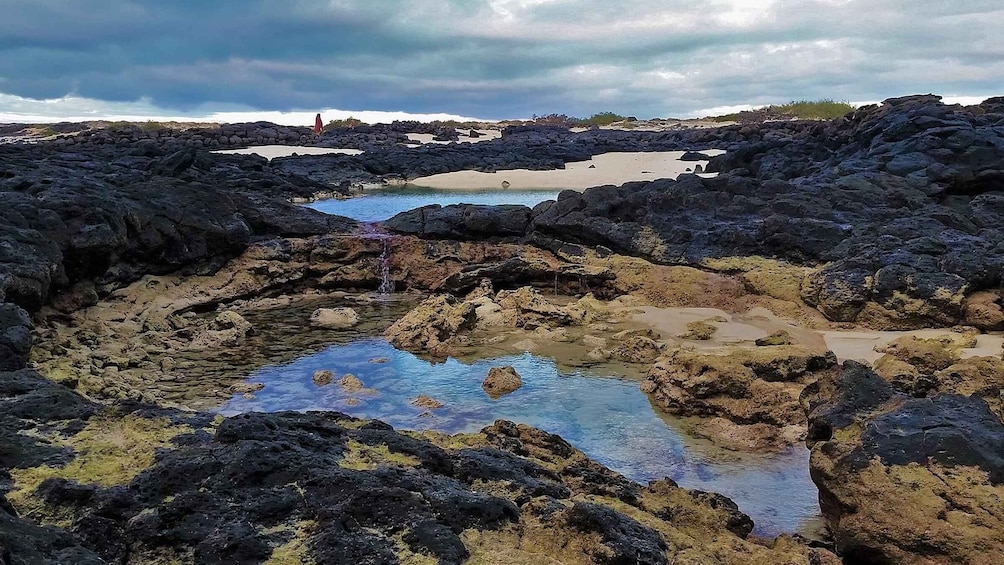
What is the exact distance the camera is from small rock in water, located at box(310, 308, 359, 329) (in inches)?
409

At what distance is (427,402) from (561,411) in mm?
1349

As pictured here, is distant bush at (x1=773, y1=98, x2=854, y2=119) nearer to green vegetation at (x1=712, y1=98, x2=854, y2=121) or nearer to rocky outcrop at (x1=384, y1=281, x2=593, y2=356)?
green vegetation at (x1=712, y1=98, x2=854, y2=121)

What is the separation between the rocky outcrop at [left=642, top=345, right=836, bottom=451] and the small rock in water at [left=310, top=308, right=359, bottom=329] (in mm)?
4850

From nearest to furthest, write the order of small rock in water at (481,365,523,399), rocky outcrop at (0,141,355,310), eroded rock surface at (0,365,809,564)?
1. eroded rock surface at (0,365,809,564)
2. small rock in water at (481,365,523,399)
3. rocky outcrop at (0,141,355,310)

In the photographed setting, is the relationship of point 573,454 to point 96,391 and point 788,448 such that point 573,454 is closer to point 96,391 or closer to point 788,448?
point 788,448

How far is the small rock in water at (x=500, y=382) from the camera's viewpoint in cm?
749

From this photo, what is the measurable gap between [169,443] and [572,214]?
32.4ft

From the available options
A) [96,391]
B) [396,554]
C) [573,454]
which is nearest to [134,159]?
[96,391]

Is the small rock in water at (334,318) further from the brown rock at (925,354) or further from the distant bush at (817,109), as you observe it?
the distant bush at (817,109)

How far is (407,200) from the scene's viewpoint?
22.4 m

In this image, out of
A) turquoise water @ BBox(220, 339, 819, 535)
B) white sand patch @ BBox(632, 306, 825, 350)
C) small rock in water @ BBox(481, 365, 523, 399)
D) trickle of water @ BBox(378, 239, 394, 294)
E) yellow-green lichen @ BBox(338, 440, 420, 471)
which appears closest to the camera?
yellow-green lichen @ BBox(338, 440, 420, 471)

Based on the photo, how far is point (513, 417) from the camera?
6785 mm

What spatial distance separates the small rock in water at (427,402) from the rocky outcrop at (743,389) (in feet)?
7.16

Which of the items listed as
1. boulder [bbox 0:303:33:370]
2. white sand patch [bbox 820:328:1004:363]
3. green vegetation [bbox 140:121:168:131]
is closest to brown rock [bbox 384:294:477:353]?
boulder [bbox 0:303:33:370]
